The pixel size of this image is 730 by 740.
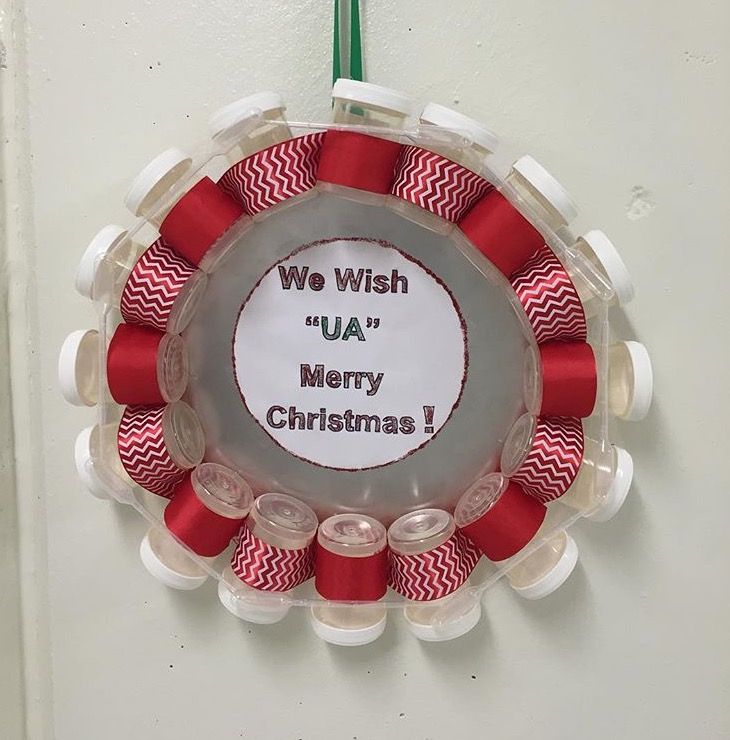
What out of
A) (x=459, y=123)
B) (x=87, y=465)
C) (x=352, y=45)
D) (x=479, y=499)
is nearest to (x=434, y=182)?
(x=459, y=123)

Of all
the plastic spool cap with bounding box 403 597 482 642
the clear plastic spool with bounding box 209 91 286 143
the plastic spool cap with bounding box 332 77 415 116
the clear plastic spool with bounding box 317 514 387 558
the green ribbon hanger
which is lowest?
the plastic spool cap with bounding box 403 597 482 642

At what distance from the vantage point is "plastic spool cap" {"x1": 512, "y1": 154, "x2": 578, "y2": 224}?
2.04ft

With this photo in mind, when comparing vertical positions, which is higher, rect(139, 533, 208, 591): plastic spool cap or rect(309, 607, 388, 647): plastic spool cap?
rect(139, 533, 208, 591): plastic spool cap

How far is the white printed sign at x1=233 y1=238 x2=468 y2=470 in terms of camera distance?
679 mm

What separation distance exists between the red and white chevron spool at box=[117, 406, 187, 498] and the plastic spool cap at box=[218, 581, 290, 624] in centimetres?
11

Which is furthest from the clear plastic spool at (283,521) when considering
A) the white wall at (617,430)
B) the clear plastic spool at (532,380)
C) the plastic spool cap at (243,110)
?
the plastic spool cap at (243,110)

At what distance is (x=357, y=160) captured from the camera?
1.97 ft

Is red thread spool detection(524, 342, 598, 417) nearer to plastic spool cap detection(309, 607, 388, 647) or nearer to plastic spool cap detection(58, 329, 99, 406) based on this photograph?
plastic spool cap detection(309, 607, 388, 647)

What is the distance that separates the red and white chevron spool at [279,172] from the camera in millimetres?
614

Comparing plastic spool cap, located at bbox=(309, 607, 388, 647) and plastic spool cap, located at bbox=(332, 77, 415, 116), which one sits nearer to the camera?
plastic spool cap, located at bbox=(332, 77, 415, 116)

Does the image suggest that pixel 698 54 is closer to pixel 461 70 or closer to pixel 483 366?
pixel 461 70

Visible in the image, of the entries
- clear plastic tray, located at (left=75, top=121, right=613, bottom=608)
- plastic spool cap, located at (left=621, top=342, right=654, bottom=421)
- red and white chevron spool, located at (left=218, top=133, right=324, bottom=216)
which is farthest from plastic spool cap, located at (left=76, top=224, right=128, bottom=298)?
plastic spool cap, located at (left=621, top=342, right=654, bottom=421)

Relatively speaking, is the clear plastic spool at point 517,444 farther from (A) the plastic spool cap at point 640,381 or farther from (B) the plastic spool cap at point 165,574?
(B) the plastic spool cap at point 165,574

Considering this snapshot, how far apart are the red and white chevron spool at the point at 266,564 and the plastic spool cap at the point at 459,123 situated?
0.37m
